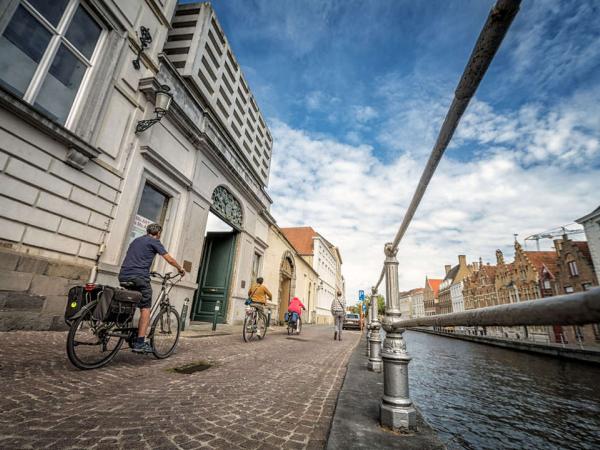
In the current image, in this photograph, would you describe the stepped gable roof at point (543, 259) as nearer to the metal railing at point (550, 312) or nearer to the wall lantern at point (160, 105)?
the wall lantern at point (160, 105)

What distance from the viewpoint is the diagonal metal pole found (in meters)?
0.87

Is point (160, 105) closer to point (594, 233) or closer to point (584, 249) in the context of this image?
point (594, 233)

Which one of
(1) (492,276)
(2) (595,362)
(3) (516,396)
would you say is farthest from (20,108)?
(1) (492,276)

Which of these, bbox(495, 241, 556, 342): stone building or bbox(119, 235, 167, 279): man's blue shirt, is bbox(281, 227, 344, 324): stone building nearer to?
bbox(495, 241, 556, 342): stone building

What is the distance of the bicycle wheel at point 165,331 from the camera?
4125mm

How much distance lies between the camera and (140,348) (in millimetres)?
3588

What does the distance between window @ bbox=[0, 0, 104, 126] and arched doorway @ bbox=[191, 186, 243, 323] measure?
5.15 metres

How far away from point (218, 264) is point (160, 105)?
21.3 feet

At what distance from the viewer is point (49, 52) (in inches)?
197

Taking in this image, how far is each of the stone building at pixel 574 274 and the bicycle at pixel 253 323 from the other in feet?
77.2

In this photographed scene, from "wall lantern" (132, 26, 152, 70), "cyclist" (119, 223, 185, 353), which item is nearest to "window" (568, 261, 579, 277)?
"cyclist" (119, 223, 185, 353)

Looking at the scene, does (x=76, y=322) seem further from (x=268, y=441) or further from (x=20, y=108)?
(x=20, y=108)

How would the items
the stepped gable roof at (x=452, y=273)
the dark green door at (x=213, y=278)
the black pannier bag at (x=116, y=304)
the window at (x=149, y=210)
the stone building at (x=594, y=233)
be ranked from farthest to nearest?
the stepped gable roof at (x=452, y=273), the stone building at (x=594, y=233), the dark green door at (x=213, y=278), the window at (x=149, y=210), the black pannier bag at (x=116, y=304)

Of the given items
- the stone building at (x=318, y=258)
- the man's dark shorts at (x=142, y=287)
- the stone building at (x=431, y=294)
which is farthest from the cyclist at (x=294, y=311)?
the stone building at (x=431, y=294)
